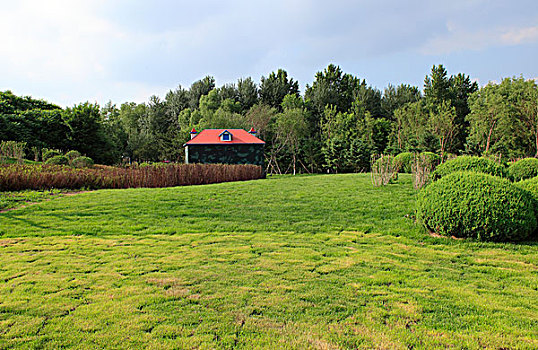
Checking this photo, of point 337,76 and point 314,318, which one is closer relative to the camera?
point 314,318

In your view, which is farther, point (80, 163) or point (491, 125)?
point (491, 125)

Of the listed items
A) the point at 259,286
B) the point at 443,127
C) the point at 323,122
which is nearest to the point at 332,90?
the point at 323,122

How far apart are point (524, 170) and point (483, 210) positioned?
878cm

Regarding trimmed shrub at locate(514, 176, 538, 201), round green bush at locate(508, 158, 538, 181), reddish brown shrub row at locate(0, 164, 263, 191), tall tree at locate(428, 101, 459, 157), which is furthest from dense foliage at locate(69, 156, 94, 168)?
tall tree at locate(428, 101, 459, 157)

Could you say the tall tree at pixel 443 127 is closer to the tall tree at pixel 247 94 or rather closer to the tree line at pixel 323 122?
the tree line at pixel 323 122

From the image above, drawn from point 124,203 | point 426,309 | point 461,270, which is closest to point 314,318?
point 426,309

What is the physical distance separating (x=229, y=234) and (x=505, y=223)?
468 cm

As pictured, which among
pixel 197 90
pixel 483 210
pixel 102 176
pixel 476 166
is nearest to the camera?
pixel 483 210

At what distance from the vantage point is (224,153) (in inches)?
998

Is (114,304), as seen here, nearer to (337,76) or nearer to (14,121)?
(14,121)

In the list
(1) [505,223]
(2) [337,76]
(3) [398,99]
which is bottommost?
(1) [505,223]

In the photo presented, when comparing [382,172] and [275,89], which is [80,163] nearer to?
[382,172]

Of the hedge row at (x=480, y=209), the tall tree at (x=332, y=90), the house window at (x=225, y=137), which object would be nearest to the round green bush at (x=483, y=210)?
the hedge row at (x=480, y=209)

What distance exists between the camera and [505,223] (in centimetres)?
512
